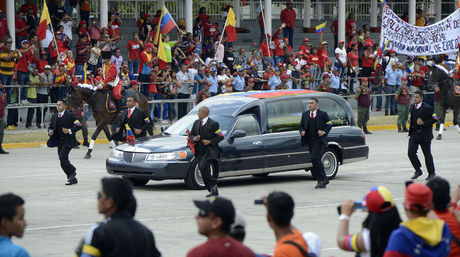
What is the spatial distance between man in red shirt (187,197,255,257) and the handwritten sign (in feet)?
84.6

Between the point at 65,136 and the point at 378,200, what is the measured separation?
12136mm

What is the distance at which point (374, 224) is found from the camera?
663cm

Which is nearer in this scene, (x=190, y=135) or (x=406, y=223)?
(x=406, y=223)

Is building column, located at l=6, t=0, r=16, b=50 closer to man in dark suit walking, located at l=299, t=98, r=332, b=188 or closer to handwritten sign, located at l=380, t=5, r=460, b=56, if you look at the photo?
handwritten sign, located at l=380, t=5, r=460, b=56

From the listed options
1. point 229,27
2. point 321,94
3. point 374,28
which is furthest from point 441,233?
point 374,28

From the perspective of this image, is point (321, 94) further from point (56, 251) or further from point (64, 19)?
point (64, 19)

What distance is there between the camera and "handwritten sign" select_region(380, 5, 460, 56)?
3109 cm

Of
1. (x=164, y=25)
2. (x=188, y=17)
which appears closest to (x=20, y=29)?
(x=164, y=25)

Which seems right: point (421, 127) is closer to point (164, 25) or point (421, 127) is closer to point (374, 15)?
point (164, 25)

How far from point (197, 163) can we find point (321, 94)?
3383mm

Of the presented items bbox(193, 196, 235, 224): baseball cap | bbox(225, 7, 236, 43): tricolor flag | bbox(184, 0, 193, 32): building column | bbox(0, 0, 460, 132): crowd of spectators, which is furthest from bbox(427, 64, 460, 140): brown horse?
bbox(193, 196, 235, 224): baseball cap

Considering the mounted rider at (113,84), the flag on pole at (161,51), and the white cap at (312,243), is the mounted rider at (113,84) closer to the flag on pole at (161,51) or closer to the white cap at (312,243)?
the flag on pole at (161,51)

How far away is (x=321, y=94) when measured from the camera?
19.0m

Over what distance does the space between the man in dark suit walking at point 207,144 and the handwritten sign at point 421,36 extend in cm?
1591
